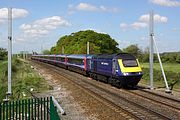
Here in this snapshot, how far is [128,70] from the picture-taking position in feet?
83.5

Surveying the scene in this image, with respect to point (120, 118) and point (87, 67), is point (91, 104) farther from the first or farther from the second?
point (87, 67)

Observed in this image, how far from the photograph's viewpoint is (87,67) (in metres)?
38.2

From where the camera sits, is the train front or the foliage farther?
the foliage

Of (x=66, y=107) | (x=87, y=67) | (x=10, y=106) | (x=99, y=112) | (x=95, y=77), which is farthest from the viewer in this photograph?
(x=87, y=67)

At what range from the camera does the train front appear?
82.8 ft

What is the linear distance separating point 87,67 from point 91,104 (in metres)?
19.8

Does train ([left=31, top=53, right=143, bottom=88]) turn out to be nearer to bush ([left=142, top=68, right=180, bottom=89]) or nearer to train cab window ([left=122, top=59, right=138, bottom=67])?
train cab window ([left=122, top=59, right=138, bottom=67])

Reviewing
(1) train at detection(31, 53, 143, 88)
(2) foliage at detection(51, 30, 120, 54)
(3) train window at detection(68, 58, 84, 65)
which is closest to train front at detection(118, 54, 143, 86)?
(1) train at detection(31, 53, 143, 88)

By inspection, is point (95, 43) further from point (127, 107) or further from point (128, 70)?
point (127, 107)

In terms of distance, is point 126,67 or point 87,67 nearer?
point 126,67

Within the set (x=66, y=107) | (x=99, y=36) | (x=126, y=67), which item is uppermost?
(x=99, y=36)

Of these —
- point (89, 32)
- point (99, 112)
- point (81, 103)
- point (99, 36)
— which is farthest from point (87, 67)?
point (89, 32)

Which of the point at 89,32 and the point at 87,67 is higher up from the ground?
the point at 89,32

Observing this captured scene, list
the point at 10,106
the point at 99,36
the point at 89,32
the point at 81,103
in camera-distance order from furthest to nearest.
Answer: the point at 89,32
the point at 99,36
the point at 81,103
the point at 10,106
